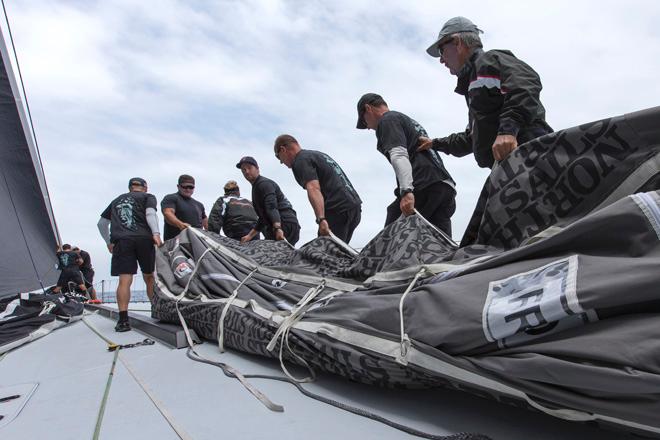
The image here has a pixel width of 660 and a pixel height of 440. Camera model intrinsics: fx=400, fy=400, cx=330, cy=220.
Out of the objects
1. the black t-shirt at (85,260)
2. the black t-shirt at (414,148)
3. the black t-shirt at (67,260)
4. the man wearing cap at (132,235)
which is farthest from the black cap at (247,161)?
the black t-shirt at (85,260)

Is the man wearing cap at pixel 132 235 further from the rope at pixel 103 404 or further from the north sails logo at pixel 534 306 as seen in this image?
the north sails logo at pixel 534 306

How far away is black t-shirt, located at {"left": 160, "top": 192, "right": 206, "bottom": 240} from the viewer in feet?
10.8

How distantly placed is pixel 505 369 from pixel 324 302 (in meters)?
0.71

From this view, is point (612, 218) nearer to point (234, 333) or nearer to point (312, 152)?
point (234, 333)

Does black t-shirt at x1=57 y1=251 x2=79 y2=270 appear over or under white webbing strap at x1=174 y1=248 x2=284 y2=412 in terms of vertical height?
over

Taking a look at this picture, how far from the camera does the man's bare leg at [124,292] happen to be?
9.69ft

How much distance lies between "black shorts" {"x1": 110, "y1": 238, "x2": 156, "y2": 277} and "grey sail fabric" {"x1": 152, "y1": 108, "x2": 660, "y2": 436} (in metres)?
2.08

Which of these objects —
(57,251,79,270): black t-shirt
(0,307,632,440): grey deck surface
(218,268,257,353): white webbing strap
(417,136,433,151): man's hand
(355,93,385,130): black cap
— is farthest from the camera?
(57,251,79,270): black t-shirt

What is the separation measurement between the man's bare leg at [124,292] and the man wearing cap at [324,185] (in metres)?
1.52

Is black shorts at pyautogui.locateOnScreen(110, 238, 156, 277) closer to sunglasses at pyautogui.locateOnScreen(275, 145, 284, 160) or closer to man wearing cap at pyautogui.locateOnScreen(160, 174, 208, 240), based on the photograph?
man wearing cap at pyautogui.locateOnScreen(160, 174, 208, 240)

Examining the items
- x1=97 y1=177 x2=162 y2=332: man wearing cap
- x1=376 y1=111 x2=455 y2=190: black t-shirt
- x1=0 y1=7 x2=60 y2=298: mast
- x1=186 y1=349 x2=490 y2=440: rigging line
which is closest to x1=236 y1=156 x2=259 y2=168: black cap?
x1=97 y1=177 x2=162 y2=332: man wearing cap

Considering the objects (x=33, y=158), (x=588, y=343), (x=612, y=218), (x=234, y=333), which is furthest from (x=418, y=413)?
(x=33, y=158)

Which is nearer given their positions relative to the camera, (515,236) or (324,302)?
(515,236)

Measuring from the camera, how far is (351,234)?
9.52 feet
